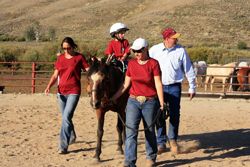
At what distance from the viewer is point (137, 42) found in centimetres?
675

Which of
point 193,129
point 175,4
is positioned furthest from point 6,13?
point 193,129

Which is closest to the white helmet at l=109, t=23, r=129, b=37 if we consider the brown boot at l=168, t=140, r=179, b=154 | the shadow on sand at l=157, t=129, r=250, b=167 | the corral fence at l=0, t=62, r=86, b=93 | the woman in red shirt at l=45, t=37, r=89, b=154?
the woman in red shirt at l=45, t=37, r=89, b=154

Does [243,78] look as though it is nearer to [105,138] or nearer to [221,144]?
[221,144]

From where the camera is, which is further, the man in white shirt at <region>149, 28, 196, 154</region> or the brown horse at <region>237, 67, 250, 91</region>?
the brown horse at <region>237, 67, 250, 91</region>

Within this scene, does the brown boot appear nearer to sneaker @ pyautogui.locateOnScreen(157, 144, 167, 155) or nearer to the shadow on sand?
sneaker @ pyautogui.locateOnScreen(157, 144, 167, 155)

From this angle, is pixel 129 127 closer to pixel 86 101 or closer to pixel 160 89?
pixel 160 89

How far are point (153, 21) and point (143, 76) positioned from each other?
55261mm

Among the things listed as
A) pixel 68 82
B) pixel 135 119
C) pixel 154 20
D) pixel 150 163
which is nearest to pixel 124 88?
pixel 135 119

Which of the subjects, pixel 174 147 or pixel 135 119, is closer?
pixel 135 119

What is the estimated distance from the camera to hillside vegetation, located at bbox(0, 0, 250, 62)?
54406mm

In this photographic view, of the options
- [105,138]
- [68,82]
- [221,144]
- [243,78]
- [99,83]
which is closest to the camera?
[99,83]

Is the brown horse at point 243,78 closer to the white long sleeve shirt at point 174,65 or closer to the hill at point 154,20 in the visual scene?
the white long sleeve shirt at point 174,65

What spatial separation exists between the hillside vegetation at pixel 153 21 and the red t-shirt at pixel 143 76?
3225 centimetres

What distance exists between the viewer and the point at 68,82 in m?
8.22
